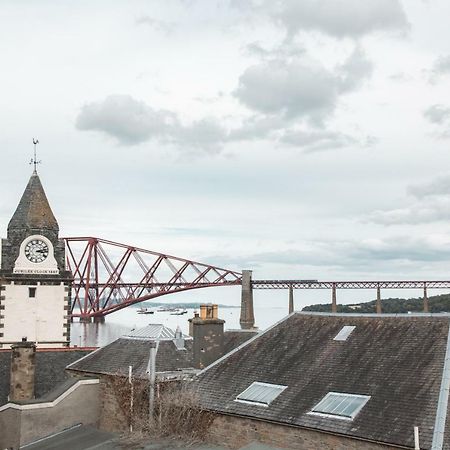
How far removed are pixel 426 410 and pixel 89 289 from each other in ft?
453

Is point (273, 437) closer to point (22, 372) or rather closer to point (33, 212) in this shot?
point (22, 372)

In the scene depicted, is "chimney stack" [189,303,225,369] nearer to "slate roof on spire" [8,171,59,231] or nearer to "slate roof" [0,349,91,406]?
"slate roof" [0,349,91,406]

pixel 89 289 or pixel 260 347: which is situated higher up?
pixel 89 289

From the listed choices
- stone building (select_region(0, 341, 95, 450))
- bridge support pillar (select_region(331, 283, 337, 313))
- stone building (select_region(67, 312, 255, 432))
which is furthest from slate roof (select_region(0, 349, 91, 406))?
bridge support pillar (select_region(331, 283, 337, 313))

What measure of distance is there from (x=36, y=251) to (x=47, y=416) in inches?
652

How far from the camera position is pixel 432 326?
23.2m

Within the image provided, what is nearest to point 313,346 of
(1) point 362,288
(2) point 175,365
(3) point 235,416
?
(3) point 235,416

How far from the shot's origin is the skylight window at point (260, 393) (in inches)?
904

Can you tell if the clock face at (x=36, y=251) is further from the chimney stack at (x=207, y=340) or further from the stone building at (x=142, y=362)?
the chimney stack at (x=207, y=340)

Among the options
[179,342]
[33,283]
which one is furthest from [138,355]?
[33,283]

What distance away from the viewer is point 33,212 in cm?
4300

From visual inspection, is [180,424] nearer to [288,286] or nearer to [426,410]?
[426,410]

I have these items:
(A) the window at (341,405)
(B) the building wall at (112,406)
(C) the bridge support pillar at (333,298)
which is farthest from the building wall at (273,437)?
(C) the bridge support pillar at (333,298)

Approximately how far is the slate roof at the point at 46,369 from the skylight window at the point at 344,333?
14376 mm
